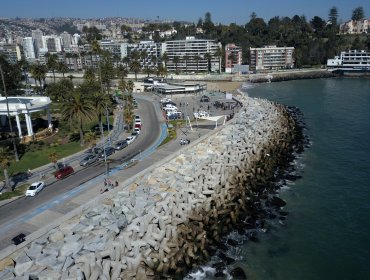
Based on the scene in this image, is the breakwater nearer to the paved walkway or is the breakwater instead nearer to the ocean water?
the paved walkway

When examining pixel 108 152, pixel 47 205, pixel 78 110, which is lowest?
pixel 47 205

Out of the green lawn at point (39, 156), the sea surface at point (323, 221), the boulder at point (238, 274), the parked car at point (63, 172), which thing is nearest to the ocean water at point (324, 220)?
the sea surface at point (323, 221)

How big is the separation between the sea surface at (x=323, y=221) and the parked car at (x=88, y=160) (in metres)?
25.0

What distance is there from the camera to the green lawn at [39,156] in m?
50.6

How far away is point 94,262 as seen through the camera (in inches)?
1076

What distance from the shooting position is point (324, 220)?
41.3 m

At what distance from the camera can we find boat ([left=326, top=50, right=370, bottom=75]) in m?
190

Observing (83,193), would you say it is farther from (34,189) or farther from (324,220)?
(324,220)

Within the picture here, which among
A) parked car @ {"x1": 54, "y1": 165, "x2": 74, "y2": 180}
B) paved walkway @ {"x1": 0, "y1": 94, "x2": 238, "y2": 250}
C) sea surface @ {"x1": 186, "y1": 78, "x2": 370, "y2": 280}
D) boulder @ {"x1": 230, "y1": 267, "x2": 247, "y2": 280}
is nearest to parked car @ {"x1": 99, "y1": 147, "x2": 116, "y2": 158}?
paved walkway @ {"x1": 0, "y1": 94, "x2": 238, "y2": 250}

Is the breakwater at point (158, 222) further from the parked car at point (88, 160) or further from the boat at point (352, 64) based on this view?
the boat at point (352, 64)

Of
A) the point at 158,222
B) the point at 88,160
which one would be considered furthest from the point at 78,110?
the point at 158,222

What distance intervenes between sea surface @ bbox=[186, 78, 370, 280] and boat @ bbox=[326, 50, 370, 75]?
125998 mm

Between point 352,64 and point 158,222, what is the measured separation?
192m

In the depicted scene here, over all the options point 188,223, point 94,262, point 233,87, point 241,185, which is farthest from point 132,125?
point 233,87
